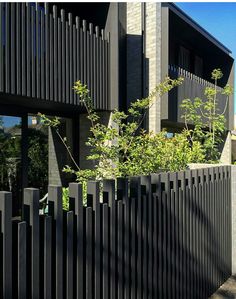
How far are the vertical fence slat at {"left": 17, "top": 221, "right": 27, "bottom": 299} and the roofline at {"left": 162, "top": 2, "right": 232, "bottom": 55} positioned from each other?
32.3ft

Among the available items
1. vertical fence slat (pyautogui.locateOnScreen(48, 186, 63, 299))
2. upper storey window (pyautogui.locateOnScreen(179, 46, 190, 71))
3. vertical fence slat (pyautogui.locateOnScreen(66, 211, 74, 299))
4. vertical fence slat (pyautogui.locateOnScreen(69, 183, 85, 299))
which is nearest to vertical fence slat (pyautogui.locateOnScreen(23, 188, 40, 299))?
vertical fence slat (pyautogui.locateOnScreen(48, 186, 63, 299))

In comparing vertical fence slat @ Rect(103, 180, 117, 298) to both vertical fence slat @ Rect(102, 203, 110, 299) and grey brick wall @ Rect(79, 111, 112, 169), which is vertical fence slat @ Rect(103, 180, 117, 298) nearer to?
vertical fence slat @ Rect(102, 203, 110, 299)

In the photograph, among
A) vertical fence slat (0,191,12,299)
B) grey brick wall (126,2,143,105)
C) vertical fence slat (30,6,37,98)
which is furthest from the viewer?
grey brick wall (126,2,143,105)

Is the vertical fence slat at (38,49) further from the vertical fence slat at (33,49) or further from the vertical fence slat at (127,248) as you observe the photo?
the vertical fence slat at (127,248)

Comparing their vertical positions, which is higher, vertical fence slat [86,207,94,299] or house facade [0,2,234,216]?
house facade [0,2,234,216]

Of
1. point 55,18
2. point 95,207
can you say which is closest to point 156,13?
point 55,18

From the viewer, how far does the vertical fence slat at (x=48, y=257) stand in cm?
204

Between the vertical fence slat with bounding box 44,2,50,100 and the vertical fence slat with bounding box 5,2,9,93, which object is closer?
the vertical fence slat with bounding box 5,2,9,93

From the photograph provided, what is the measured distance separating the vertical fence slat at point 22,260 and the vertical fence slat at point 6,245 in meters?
0.07

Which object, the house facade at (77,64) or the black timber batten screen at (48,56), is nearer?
the black timber batten screen at (48,56)

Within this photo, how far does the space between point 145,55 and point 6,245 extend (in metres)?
9.00

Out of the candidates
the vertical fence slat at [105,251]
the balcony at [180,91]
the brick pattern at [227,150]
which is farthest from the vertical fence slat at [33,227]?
the brick pattern at [227,150]

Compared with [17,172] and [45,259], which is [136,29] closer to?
[17,172]

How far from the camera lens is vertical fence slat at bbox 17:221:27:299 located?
73.9 inches
